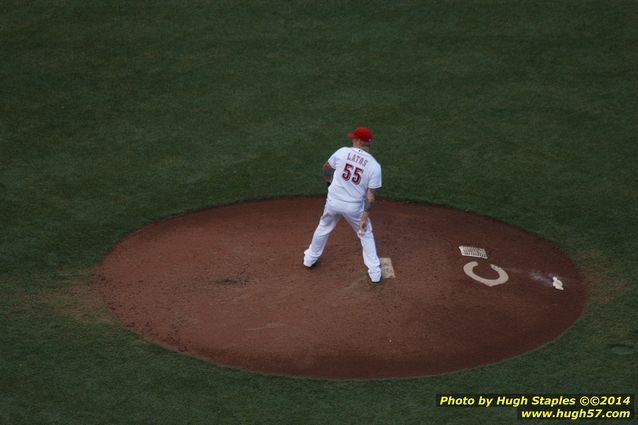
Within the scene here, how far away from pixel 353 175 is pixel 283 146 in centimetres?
410

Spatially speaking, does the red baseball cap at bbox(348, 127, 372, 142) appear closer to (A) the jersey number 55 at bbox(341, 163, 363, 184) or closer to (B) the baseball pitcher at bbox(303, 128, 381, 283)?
(B) the baseball pitcher at bbox(303, 128, 381, 283)

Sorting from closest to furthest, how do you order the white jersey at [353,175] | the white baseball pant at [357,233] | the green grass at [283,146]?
the green grass at [283,146] < the white jersey at [353,175] < the white baseball pant at [357,233]

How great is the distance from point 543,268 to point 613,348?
1.92m

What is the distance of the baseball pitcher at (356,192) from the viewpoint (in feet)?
34.4

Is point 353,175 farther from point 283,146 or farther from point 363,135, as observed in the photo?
point 283,146

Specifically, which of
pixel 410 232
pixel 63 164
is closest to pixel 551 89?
pixel 410 232

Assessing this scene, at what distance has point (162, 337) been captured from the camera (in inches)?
385

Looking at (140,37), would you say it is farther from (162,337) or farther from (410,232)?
(162,337)

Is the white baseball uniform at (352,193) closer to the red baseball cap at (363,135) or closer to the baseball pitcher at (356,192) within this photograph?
the baseball pitcher at (356,192)

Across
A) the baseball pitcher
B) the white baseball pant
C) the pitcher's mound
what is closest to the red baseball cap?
the baseball pitcher

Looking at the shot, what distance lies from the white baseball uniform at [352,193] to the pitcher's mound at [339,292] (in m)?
0.33

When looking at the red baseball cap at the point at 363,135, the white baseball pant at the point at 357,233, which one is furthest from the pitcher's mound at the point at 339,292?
the red baseball cap at the point at 363,135

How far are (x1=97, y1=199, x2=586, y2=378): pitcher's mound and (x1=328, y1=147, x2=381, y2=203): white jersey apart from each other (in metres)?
1.03

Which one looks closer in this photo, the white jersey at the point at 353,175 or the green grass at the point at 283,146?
the green grass at the point at 283,146
